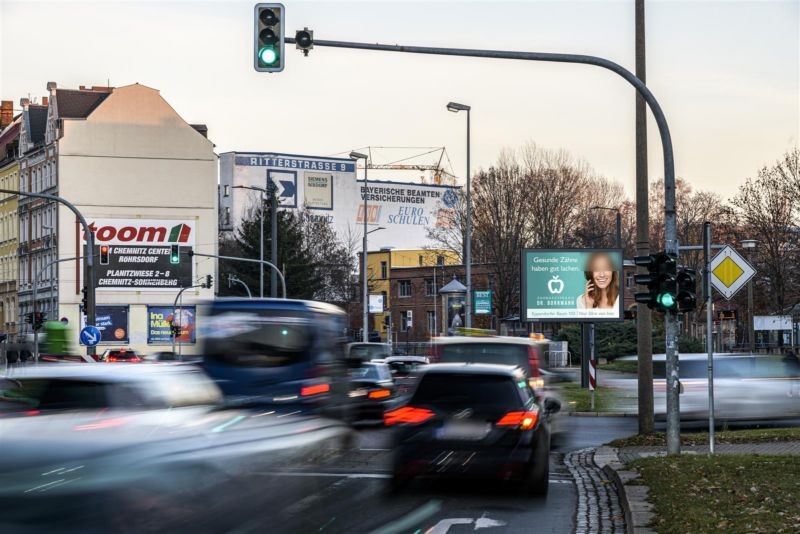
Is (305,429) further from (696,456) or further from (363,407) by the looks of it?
(363,407)

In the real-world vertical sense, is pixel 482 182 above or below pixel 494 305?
above

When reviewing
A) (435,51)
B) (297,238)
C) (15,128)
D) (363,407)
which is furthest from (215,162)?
(435,51)

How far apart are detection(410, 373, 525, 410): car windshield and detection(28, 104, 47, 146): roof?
91.3m

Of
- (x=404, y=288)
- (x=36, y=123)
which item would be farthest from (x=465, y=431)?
(x=404, y=288)

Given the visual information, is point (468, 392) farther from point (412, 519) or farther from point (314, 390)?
point (314, 390)

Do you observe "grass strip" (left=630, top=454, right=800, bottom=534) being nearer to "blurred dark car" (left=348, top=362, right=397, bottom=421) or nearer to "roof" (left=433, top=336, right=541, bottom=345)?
"roof" (left=433, top=336, right=541, bottom=345)

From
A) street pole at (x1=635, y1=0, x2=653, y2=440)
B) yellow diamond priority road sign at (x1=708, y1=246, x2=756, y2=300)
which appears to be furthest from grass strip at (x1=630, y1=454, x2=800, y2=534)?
street pole at (x1=635, y1=0, x2=653, y2=440)

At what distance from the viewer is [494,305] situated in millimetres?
69188

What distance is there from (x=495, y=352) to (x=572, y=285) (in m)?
18.3

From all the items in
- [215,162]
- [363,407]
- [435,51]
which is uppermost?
[215,162]

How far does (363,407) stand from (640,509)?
16.9 meters

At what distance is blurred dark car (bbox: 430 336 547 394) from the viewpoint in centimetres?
2148

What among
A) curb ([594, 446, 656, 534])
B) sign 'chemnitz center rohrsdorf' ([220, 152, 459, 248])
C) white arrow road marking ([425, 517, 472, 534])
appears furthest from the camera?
sign 'chemnitz center rohrsdorf' ([220, 152, 459, 248])

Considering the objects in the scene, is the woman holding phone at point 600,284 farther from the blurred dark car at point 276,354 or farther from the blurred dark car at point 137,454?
the blurred dark car at point 137,454
